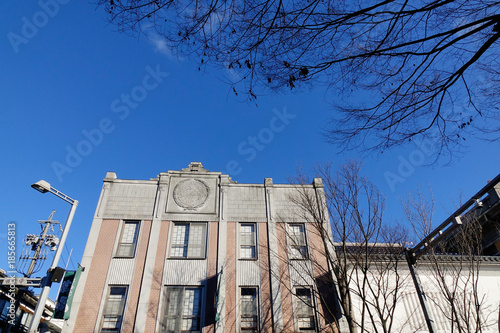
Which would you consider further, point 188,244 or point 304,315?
point 188,244

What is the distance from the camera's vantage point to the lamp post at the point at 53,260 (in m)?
8.75

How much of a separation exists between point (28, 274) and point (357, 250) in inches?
1015

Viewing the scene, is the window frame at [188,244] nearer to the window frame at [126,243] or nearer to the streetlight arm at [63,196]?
the window frame at [126,243]

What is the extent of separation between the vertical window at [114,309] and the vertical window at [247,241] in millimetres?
5827

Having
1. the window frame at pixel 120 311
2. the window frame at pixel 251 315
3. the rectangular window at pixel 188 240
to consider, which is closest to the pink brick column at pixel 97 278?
the window frame at pixel 120 311

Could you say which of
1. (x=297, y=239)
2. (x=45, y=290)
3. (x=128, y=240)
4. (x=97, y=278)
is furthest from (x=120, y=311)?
(x=297, y=239)

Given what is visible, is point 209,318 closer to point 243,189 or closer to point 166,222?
point 166,222

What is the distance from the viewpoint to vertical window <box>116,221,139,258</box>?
14.7 meters

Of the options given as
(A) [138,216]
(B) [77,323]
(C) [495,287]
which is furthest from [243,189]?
(C) [495,287]

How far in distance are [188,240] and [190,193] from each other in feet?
9.07

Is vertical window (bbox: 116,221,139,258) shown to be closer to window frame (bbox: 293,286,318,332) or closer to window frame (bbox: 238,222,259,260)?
window frame (bbox: 238,222,259,260)

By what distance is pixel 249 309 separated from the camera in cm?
1345

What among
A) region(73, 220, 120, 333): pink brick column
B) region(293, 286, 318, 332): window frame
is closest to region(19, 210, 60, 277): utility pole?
region(73, 220, 120, 333): pink brick column

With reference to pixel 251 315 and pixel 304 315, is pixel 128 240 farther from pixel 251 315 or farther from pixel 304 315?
pixel 304 315
